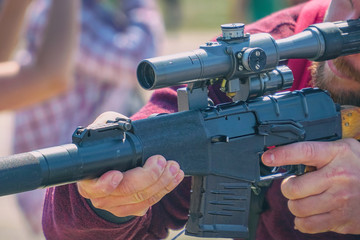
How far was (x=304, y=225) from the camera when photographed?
2.43 meters

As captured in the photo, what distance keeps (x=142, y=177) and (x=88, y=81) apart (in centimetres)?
291

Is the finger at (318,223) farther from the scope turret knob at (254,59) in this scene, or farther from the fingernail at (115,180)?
the fingernail at (115,180)

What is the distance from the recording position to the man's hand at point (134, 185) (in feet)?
6.86

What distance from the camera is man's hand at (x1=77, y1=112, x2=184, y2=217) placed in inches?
82.3

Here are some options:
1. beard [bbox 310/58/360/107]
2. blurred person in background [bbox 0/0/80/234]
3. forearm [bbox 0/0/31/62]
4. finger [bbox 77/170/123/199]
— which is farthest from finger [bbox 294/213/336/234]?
forearm [bbox 0/0/31/62]

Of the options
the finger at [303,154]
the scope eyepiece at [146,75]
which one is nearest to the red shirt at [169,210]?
the finger at [303,154]

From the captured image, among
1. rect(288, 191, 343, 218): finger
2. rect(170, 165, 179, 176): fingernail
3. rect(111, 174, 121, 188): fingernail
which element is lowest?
rect(288, 191, 343, 218): finger

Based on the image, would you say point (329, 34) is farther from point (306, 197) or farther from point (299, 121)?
point (306, 197)

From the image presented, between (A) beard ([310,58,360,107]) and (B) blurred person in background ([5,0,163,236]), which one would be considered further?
(B) blurred person in background ([5,0,163,236])

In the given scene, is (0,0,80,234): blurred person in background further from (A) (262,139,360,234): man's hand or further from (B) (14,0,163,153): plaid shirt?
(A) (262,139,360,234): man's hand

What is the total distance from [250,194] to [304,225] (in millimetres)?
193

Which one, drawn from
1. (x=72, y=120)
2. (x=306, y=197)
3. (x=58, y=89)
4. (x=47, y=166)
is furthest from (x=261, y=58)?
(x=72, y=120)

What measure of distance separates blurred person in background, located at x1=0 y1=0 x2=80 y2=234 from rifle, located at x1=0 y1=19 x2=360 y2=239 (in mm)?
1692

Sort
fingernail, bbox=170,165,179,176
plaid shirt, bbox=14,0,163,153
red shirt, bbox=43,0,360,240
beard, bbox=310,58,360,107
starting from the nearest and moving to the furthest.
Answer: fingernail, bbox=170,165,179,176 < red shirt, bbox=43,0,360,240 < beard, bbox=310,58,360,107 < plaid shirt, bbox=14,0,163,153
